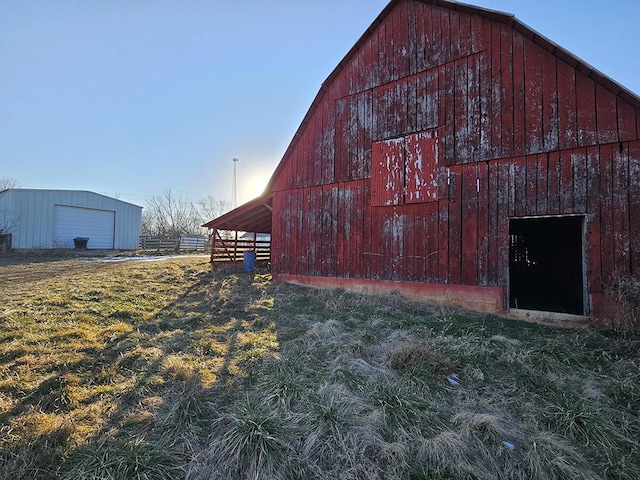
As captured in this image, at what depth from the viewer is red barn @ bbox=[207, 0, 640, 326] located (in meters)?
5.44

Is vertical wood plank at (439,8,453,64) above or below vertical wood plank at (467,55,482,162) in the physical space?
above

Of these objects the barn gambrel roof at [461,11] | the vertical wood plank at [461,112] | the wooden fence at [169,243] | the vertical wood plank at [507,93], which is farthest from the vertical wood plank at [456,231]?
the wooden fence at [169,243]

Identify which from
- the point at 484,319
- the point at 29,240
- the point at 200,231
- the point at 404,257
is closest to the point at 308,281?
the point at 404,257

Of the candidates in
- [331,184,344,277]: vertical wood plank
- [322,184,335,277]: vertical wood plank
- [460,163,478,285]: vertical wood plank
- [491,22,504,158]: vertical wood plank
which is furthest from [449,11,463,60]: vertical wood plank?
[322,184,335,277]: vertical wood plank

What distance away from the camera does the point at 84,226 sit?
831 inches

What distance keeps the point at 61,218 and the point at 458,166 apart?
23548 mm

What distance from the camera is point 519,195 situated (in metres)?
6.03

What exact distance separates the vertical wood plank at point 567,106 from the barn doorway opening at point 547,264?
2008 mm

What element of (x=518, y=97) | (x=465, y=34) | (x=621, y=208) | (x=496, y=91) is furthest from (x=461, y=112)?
(x=621, y=208)

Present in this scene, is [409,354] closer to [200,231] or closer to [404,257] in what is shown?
[404,257]

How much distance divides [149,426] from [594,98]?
7.92 metres

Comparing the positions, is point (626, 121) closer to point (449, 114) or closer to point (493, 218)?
point (493, 218)

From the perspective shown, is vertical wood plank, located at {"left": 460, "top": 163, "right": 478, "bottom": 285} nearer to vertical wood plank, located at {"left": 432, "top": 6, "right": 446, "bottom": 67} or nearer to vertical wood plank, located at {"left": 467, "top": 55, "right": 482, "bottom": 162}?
vertical wood plank, located at {"left": 467, "top": 55, "right": 482, "bottom": 162}

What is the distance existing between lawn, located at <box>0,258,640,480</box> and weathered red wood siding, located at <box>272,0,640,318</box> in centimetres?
180
